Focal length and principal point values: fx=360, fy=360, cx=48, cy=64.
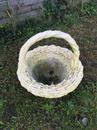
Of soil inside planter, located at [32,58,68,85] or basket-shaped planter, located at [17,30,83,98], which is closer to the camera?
basket-shaped planter, located at [17,30,83,98]

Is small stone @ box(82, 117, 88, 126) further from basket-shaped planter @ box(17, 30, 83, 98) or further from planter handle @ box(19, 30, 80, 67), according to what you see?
planter handle @ box(19, 30, 80, 67)

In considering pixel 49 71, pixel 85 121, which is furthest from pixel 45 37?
pixel 85 121

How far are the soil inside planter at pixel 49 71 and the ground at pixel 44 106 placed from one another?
20 centimetres

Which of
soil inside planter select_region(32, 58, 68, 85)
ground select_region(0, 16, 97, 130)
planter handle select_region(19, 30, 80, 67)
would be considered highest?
planter handle select_region(19, 30, 80, 67)

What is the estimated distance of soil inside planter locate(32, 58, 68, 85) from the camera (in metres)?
3.52

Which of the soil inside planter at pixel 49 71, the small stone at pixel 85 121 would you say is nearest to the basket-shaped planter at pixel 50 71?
the soil inside planter at pixel 49 71

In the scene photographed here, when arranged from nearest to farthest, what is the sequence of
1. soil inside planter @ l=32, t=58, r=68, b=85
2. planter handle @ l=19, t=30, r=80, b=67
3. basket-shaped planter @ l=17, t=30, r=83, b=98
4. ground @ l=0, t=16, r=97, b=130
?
1. planter handle @ l=19, t=30, r=80, b=67
2. basket-shaped planter @ l=17, t=30, r=83, b=98
3. ground @ l=0, t=16, r=97, b=130
4. soil inside planter @ l=32, t=58, r=68, b=85

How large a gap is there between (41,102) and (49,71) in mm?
331

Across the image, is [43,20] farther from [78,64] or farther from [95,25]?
[78,64]

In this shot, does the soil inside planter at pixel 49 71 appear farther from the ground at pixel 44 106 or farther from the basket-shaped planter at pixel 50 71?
the ground at pixel 44 106

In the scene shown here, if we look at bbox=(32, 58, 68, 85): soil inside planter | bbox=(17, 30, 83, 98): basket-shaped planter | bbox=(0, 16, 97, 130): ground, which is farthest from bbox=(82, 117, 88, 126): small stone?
bbox=(32, 58, 68, 85): soil inside planter

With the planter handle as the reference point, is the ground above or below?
below

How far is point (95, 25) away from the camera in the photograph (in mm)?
4215

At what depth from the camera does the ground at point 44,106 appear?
328cm
